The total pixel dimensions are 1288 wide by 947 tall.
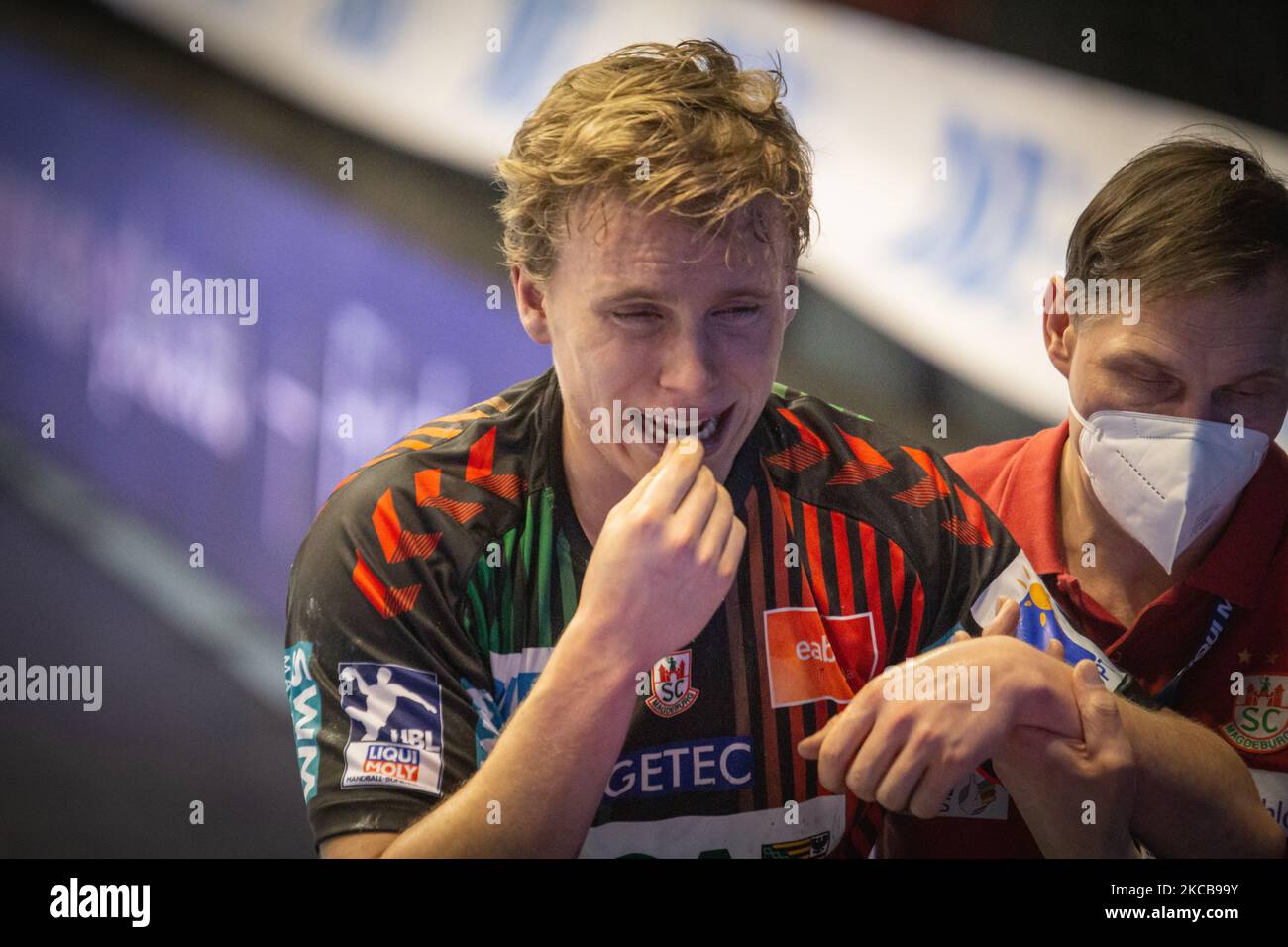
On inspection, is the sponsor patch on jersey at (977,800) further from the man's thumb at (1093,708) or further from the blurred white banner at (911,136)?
the blurred white banner at (911,136)

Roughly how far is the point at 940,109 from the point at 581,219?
85 centimetres

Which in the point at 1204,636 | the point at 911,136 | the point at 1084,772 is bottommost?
the point at 1084,772

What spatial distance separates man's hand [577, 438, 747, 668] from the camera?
1.93 m

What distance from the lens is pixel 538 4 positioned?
2.40m

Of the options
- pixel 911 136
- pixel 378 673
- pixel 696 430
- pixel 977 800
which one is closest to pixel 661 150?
pixel 696 430

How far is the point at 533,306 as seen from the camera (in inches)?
83.9

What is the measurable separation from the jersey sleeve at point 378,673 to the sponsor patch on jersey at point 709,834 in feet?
1.06

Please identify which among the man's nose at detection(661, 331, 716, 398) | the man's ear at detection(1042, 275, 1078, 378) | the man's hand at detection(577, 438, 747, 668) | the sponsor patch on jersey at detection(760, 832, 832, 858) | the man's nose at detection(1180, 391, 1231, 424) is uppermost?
the man's ear at detection(1042, 275, 1078, 378)

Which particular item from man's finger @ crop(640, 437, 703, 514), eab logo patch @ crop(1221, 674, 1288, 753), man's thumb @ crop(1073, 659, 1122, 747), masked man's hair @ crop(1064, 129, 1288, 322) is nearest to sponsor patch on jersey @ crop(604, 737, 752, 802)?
man's finger @ crop(640, 437, 703, 514)

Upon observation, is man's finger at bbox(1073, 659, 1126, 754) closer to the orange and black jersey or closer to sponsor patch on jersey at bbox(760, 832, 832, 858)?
the orange and black jersey

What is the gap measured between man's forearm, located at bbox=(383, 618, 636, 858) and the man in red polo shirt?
28.9 inches

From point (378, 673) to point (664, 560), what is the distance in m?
0.50

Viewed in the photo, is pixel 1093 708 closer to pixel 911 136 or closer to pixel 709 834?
pixel 709 834
